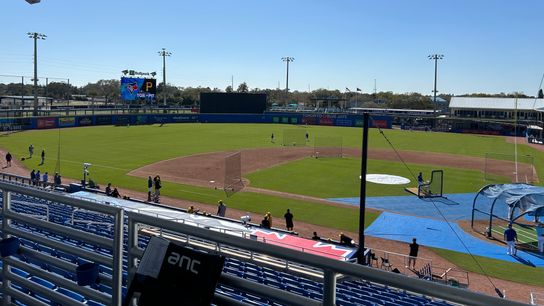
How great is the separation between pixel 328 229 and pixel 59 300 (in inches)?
814

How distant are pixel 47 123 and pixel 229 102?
3631cm

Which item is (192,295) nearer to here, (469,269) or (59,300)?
(59,300)

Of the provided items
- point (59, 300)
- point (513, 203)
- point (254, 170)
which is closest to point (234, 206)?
point (254, 170)

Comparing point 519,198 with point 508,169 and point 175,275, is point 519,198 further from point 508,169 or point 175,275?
point 508,169

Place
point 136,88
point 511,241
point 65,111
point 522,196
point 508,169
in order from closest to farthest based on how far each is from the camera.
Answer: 1. point 511,241
2. point 522,196
3. point 508,169
4. point 136,88
5. point 65,111

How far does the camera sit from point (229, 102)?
95.6 meters

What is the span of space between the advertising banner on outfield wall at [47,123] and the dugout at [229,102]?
3043 cm

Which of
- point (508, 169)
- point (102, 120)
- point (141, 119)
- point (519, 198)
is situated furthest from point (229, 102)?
point (519, 198)

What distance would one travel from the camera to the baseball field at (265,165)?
97.3 ft

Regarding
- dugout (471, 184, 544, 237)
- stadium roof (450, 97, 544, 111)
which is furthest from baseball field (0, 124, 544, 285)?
stadium roof (450, 97, 544, 111)

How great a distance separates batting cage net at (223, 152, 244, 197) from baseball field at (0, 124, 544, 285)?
0.58 metres

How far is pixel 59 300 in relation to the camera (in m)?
3.70

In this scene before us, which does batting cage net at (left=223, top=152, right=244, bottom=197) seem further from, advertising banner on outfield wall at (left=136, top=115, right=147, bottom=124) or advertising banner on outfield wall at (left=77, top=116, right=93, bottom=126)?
advertising banner on outfield wall at (left=136, top=115, right=147, bottom=124)

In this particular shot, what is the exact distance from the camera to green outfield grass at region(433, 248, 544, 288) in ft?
58.9
